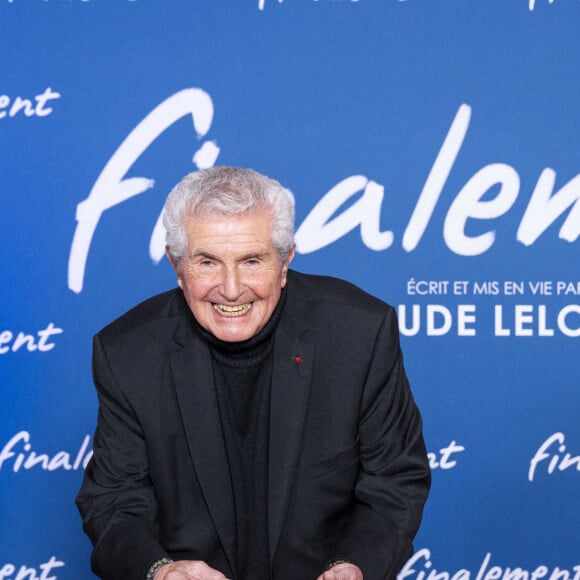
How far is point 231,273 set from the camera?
156 cm

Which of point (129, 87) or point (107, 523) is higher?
point (129, 87)

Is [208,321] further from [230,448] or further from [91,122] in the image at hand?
[91,122]

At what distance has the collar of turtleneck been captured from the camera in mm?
1675

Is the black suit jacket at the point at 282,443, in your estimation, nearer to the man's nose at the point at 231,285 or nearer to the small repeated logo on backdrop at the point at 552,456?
the man's nose at the point at 231,285

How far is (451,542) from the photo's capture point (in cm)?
263

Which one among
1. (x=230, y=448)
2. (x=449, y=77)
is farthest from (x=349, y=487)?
(x=449, y=77)

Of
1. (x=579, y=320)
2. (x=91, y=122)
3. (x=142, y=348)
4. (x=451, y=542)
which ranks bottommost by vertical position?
(x=451, y=542)

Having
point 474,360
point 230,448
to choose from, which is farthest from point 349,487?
point 474,360

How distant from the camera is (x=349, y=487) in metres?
1.70

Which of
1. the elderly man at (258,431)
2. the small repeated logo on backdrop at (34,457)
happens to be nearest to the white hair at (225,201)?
the elderly man at (258,431)

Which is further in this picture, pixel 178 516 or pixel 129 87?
pixel 129 87

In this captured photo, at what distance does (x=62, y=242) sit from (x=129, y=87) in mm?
494

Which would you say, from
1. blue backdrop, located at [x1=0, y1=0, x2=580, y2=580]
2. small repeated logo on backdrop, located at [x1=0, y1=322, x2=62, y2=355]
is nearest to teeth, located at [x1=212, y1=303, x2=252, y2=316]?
blue backdrop, located at [x1=0, y1=0, x2=580, y2=580]

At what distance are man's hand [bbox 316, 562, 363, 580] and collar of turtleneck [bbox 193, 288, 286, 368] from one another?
413mm
